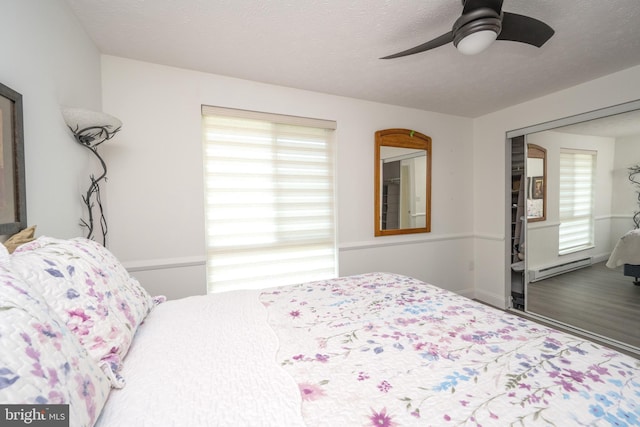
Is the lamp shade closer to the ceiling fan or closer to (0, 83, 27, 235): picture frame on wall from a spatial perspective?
(0, 83, 27, 235): picture frame on wall

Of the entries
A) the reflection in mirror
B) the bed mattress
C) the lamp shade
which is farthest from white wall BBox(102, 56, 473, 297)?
the reflection in mirror

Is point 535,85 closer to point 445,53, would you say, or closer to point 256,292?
point 445,53

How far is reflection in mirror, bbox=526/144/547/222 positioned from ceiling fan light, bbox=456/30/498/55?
2415mm

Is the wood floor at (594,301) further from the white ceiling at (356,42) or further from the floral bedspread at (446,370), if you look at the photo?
the floral bedspread at (446,370)

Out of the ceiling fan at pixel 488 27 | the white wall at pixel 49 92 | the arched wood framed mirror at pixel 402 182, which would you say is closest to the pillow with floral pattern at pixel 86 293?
the white wall at pixel 49 92

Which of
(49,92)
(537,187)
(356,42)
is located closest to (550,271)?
(537,187)

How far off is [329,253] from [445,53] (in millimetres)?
2039

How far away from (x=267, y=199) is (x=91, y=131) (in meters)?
1.34

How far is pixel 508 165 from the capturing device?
10.5 ft

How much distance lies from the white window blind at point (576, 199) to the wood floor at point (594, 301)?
33 centimetres

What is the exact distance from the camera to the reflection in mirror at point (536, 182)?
309 centimetres

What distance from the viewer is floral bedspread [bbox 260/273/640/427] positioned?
702 mm

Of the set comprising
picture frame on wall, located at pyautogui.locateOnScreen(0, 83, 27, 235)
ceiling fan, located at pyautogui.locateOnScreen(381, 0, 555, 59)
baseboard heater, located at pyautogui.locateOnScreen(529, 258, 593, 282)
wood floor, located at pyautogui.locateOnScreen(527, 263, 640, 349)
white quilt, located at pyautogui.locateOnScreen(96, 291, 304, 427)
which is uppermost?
ceiling fan, located at pyautogui.locateOnScreen(381, 0, 555, 59)

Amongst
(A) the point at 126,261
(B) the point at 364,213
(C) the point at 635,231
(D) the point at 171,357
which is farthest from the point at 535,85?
(A) the point at 126,261
